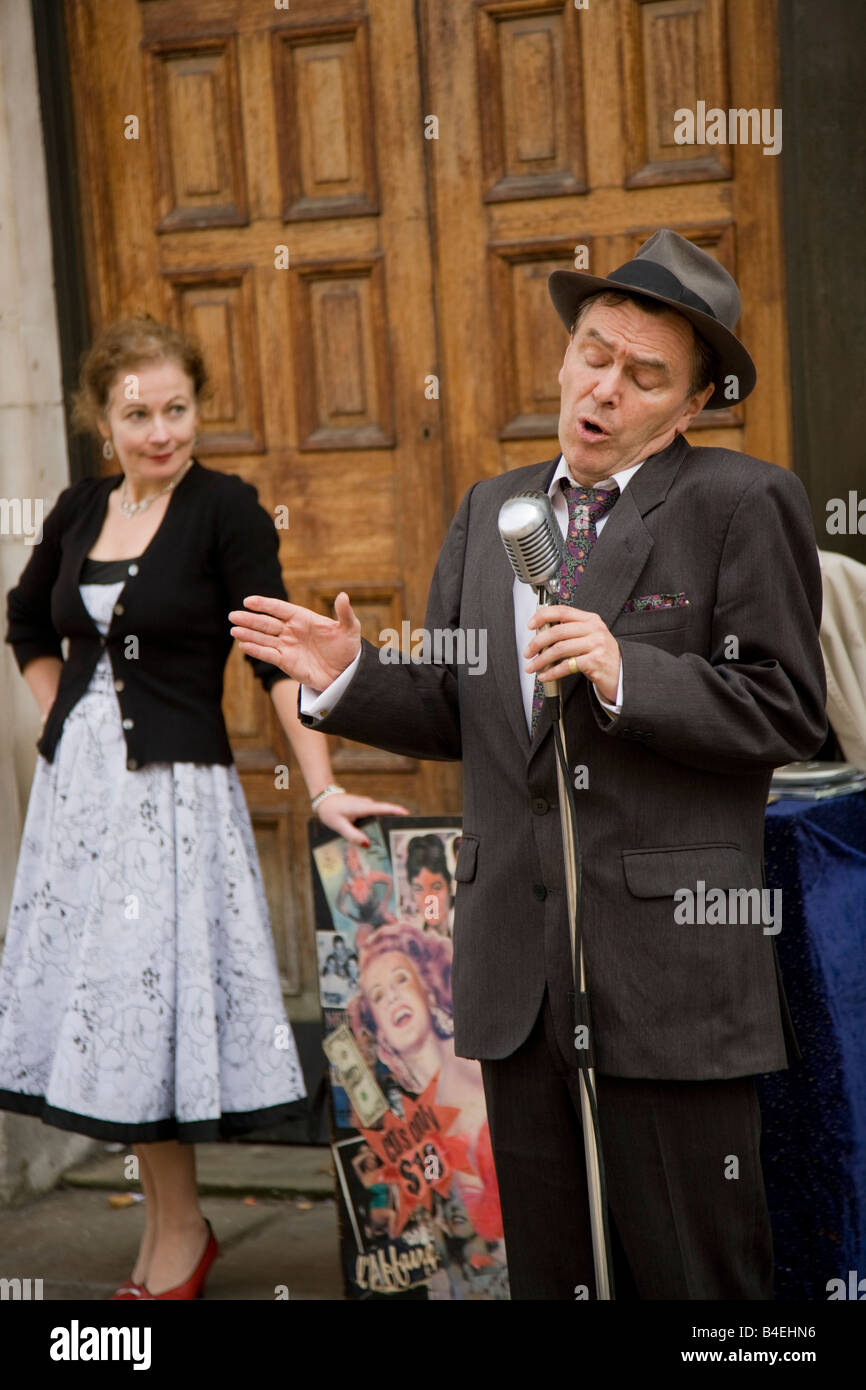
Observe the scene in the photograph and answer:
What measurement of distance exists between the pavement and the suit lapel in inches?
90.7

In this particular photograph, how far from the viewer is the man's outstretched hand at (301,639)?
8.24 ft

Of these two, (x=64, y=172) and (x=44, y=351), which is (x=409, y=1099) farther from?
(x=64, y=172)

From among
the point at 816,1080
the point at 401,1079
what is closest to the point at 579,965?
the point at 816,1080

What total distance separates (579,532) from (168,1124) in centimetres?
202

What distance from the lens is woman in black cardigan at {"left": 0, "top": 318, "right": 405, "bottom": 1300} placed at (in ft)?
12.5

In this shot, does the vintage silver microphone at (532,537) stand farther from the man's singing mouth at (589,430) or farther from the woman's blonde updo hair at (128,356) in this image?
the woman's blonde updo hair at (128,356)

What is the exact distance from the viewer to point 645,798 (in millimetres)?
2447

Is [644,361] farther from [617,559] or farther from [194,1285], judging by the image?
[194,1285]

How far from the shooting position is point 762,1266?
257cm

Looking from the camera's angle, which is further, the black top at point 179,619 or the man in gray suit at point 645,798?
the black top at point 179,619

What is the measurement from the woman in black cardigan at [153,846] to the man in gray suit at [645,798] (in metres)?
1.22

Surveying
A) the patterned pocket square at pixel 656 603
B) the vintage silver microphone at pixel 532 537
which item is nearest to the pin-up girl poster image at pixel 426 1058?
the patterned pocket square at pixel 656 603

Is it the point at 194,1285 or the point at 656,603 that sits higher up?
the point at 656,603
